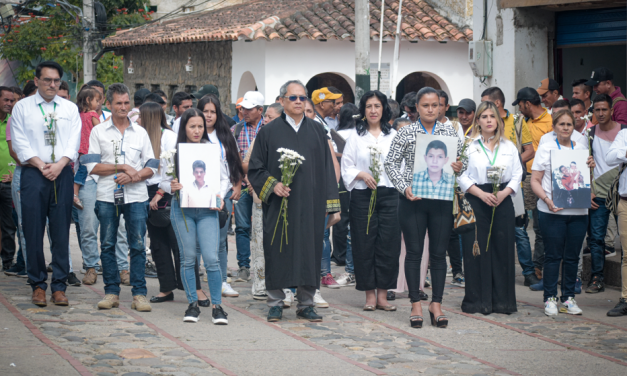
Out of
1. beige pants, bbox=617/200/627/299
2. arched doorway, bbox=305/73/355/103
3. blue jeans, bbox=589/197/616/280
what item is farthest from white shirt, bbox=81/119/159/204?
arched doorway, bbox=305/73/355/103

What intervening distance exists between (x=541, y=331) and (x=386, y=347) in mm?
1516

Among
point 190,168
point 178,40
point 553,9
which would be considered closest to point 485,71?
point 553,9

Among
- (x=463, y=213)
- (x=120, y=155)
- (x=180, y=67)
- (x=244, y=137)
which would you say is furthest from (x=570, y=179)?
(x=180, y=67)

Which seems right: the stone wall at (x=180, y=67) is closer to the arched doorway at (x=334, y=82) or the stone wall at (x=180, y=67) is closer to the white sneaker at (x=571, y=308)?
the arched doorway at (x=334, y=82)

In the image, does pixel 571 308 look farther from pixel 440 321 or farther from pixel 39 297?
pixel 39 297

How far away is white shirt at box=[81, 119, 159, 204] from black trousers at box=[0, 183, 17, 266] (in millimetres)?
2519

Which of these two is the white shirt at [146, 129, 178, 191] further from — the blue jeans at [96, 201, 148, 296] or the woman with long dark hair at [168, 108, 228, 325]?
the woman with long dark hair at [168, 108, 228, 325]

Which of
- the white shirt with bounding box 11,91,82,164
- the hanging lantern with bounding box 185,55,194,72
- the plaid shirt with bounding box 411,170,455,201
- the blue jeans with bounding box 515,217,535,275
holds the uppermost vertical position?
the hanging lantern with bounding box 185,55,194,72

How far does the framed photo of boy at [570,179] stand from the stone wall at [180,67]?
1666 cm

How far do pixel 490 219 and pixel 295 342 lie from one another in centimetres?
233

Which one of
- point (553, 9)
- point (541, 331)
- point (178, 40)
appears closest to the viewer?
point (541, 331)

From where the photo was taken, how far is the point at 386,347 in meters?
6.38

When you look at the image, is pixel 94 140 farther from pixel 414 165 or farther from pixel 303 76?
pixel 303 76

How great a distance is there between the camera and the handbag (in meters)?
7.31
